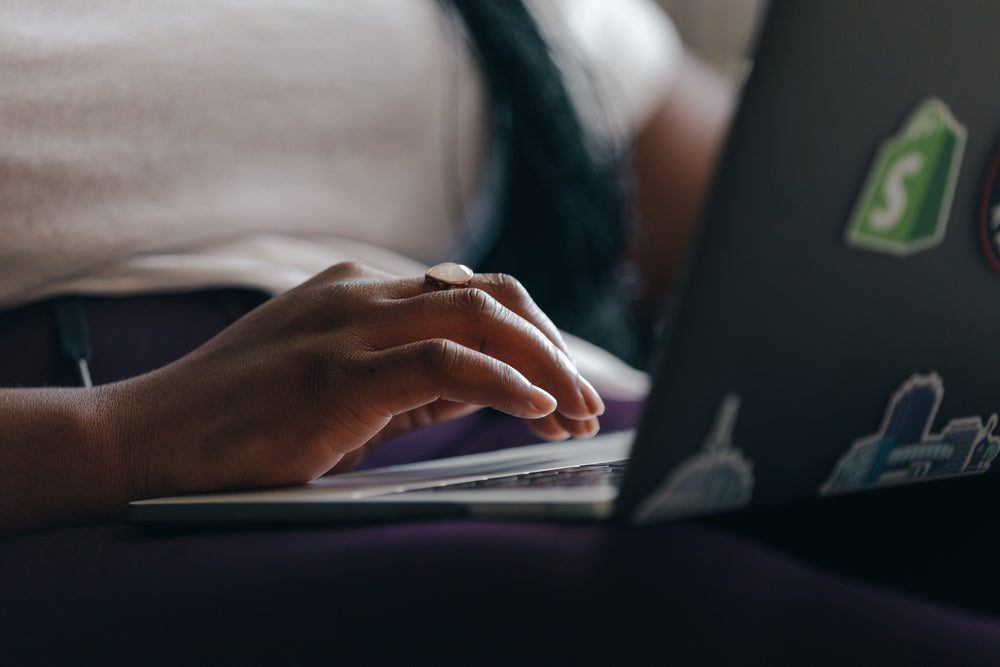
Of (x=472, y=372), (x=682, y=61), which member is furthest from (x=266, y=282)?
(x=682, y=61)

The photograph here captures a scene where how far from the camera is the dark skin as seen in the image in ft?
1.43

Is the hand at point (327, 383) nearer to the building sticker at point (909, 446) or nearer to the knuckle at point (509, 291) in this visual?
the knuckle at point (509, 291)

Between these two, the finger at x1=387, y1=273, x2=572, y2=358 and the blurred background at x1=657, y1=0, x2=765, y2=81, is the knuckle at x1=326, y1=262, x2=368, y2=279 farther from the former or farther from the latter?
the blurred background at x1=657, y1=0, x2=765, y2=81

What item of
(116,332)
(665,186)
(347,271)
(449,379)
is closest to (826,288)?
(449,379)

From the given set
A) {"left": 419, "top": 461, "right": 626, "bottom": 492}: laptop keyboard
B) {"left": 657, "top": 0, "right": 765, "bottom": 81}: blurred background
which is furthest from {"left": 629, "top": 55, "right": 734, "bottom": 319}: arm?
{"left": 657, "top": 0, "right": 765, "bottom": 81}: blurred background

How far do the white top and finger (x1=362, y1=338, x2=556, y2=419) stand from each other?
0.91 feet

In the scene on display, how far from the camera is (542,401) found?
44cm

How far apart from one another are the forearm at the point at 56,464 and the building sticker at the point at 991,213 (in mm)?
490

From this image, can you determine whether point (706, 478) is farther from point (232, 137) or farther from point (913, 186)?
point (232, 137)

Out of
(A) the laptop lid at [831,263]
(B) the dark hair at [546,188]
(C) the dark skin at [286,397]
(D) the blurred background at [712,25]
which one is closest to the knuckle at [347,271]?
(C) the dark skin at [286,397]

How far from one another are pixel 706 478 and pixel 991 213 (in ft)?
0.61

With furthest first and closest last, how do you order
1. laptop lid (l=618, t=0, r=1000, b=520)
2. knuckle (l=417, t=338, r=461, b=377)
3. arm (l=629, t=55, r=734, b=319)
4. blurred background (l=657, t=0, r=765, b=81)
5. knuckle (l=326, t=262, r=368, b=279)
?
1. blurred background (l=657, t=0, r=765, b=81)
2. arm (l=629, t=55, r=734, b=319)
3. knuckle (l=326, t=262, r=368, b=279)
4. knuckle (l=417, t=338, r=461, b=377)
5. laptop lid (l=618, t=0, r=1000, b=520)

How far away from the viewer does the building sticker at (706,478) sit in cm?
26

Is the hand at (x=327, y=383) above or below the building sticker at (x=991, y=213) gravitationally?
below
